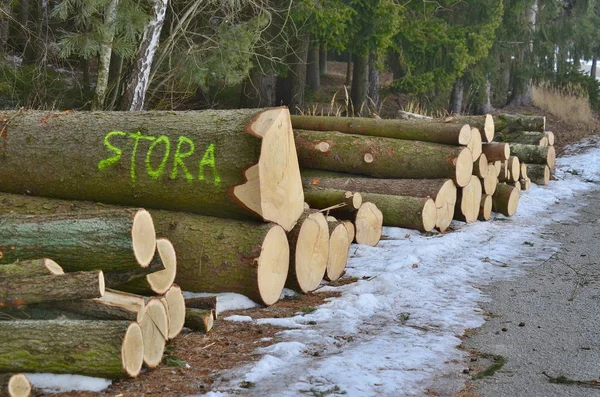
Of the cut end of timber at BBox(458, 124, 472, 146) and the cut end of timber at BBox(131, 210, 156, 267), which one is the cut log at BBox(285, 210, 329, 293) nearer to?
the cut end of timber at BBox(131, 210, 156, 267)

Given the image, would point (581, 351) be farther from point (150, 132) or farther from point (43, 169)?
point (43, 169)

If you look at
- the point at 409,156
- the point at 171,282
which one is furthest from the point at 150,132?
the point at 409,156

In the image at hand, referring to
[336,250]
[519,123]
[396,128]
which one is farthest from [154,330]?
[519,123]

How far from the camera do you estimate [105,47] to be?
39.7 feet

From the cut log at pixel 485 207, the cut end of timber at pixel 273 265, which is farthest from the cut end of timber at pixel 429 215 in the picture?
the cut end of timber at pixel 273 265

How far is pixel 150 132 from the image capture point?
6316 mm

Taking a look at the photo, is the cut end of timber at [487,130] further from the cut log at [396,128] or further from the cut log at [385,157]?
the cut log at [385,157]

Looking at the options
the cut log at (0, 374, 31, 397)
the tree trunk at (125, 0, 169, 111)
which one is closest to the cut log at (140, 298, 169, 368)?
the cut log at (0, 374, 31, 397)

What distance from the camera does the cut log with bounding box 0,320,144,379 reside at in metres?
4.20

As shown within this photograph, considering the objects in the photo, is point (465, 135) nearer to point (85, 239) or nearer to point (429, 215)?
point (429, 215)

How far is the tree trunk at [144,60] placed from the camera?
11836 millimetres

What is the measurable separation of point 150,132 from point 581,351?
3.71m

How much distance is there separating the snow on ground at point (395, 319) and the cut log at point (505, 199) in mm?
846

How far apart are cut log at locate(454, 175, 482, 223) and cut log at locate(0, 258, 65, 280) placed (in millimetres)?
6501
